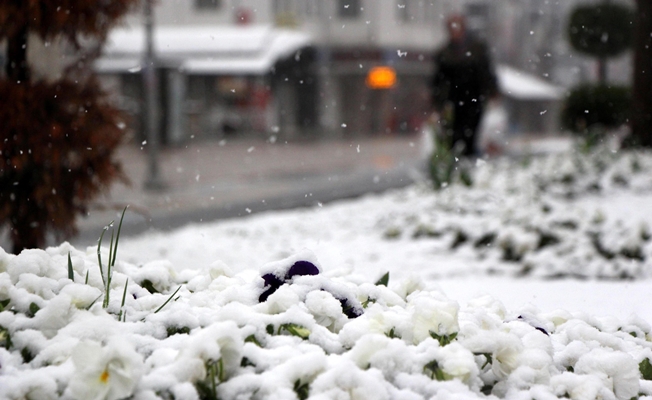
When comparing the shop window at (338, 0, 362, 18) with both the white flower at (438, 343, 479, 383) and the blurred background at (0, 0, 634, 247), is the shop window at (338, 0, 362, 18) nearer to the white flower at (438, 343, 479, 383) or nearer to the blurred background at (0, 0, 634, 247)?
the blurred background at (0, 0, 634, 247)

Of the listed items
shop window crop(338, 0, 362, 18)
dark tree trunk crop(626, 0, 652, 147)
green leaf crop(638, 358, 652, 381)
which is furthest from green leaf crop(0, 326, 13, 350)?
shop window crop(338, 0, 362, 18)

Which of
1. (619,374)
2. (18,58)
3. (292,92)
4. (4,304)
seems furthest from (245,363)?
(292,92)

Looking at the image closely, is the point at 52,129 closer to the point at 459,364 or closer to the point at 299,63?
the point at 459,364

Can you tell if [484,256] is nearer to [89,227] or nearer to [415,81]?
[89,227]

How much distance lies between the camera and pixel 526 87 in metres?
43.7

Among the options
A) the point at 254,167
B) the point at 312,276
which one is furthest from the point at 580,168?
the point at 254,167

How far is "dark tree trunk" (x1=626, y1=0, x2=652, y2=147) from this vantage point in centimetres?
879

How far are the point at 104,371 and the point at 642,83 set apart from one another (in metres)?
8.65

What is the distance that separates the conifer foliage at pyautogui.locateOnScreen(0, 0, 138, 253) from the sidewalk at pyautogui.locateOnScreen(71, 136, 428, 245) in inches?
8.5

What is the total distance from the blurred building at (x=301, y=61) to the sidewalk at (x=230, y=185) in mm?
4578

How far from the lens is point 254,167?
16.1 metres

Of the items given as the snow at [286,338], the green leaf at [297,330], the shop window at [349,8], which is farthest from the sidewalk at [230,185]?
the shop window at [349,8]

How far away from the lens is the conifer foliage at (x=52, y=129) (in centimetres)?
387

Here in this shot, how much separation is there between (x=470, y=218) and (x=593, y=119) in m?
9.64
